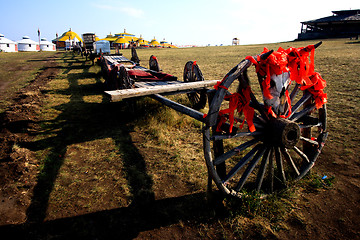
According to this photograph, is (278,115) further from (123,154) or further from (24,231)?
(24,231)

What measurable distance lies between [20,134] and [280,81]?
535 centimetres

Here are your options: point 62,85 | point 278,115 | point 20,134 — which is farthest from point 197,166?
point 62,85

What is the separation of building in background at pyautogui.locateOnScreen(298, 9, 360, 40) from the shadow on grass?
45.9 m

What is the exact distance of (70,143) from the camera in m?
4.46

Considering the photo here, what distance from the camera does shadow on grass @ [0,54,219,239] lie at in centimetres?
237

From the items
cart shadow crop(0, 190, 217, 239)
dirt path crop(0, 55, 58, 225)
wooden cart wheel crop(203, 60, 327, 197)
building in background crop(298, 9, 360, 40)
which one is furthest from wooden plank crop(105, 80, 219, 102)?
building in background crop(298, 9, 360, 40)

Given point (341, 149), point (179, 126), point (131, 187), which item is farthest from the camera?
point (179, 126)

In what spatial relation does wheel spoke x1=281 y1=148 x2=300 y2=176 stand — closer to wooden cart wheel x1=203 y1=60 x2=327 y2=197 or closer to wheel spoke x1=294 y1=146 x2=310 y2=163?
wooden cart wheel x1=203 y1=60 x2=327 y2=197

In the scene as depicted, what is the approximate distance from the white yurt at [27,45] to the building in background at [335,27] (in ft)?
190

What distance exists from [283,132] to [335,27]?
5087 cm

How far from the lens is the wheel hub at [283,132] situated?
2.36 metres

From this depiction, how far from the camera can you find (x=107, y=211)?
2.66 metres

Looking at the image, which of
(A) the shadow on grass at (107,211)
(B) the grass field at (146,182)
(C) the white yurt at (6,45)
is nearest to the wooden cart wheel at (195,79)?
(B) the grass field at (146,182)

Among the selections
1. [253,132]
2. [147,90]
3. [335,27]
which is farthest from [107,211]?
[335,27]
